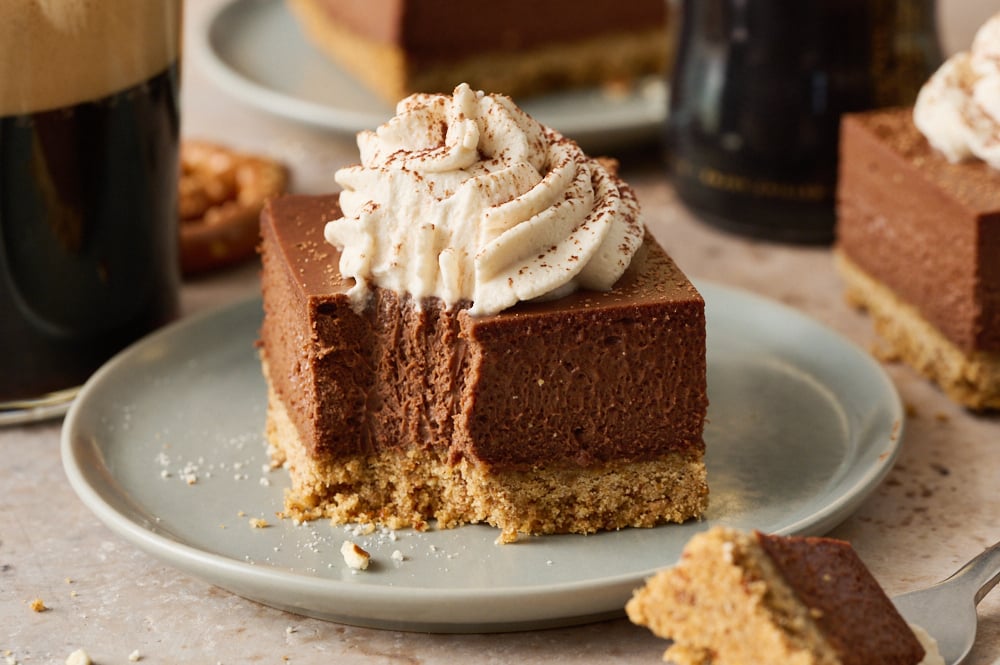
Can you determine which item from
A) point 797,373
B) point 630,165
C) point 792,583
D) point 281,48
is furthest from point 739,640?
point 281,48

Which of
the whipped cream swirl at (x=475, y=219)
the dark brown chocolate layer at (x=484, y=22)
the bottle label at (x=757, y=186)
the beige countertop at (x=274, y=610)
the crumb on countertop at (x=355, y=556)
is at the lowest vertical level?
the beige countertop at (x=274, y=610)

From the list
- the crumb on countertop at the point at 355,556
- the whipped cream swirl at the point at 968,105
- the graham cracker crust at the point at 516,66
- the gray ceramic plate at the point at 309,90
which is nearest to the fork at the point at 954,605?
the crumb on countertop at the point at 355,556

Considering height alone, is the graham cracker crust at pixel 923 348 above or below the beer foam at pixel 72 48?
below

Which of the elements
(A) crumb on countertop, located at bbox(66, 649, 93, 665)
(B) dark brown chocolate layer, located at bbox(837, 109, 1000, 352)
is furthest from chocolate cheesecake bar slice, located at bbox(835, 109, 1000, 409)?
(A) crumb on countertop, located at bbox(66, 649, 93, 665)

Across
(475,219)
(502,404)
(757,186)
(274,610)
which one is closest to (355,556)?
(274,610)

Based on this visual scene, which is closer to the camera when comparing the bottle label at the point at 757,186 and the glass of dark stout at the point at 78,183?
the glass of dark stout at the point at 78,183

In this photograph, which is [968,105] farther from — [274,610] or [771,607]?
[274,610]

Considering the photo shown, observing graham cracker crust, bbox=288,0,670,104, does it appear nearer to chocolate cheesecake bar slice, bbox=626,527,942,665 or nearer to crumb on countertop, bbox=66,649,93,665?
crumb on countertop, bbox=66,649,93,665

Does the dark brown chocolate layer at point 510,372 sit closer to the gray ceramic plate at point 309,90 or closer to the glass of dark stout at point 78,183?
the glass of dark stout at point 78,183
